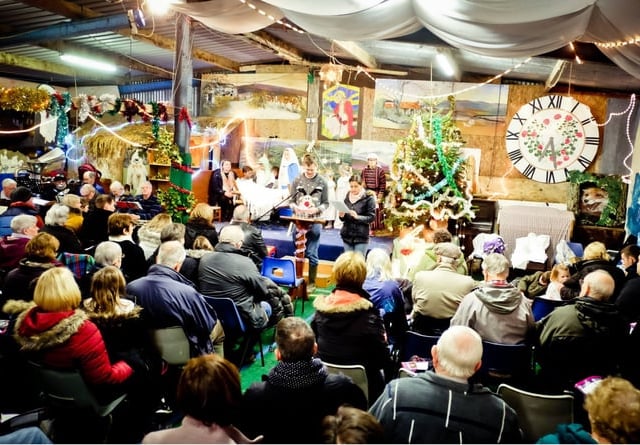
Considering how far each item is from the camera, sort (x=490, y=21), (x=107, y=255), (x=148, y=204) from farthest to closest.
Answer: (x=148, y=204), (x=107, y=255), (x=490, y=21)

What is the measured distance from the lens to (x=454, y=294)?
3.62 meters

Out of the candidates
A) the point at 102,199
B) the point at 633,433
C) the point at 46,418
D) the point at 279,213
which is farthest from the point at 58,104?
the point at 633,433

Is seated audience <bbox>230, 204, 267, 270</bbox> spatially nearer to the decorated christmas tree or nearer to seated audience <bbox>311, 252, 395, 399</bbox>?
seated audience <bbox>311, 252, 395, 399</bbox>

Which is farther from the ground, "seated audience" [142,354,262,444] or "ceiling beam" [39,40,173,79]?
"ceiling beam" [39,40,173,79]

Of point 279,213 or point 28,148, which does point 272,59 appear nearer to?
point 279,213

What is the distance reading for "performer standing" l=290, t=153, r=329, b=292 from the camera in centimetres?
647

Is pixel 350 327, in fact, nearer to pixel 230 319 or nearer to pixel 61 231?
pixel 230 319

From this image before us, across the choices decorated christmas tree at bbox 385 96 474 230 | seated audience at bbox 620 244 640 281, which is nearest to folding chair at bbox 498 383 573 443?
seated audience at bbox 620 244 640 281

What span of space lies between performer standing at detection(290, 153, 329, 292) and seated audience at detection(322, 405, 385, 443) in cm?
485

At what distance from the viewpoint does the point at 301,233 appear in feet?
21.3

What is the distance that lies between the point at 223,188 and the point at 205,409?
8924 mm

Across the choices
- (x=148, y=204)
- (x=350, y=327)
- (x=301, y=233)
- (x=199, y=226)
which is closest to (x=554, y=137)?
(x=301, y=233)

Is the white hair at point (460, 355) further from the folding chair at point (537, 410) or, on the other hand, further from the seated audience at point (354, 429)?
the seated audience at point (354, 429)

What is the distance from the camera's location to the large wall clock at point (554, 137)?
927 cm
